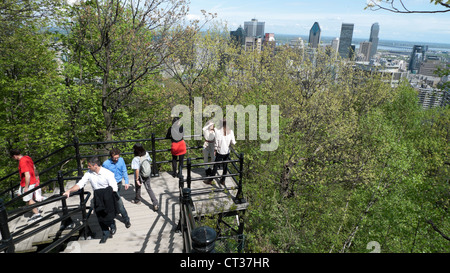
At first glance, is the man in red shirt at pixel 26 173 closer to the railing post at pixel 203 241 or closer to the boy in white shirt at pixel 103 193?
the boy in white shirt at pixel 103 193

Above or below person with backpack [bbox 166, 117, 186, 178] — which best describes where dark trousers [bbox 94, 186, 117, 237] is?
below

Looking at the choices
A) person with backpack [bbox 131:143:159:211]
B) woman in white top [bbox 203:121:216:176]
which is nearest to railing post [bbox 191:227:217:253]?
person with backpack [bbox 131:143:159:211]

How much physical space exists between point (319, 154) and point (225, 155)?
36.7 feet

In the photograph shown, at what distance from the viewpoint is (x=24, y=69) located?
47.2 ft

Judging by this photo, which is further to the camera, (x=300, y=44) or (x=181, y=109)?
(x=300, y=44)

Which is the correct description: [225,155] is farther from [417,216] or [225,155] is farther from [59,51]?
[59,51]

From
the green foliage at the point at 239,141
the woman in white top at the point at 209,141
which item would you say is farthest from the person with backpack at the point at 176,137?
the green foliage at the point at 239,141

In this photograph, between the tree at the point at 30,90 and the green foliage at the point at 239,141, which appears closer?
the green foliage at the point at 239,141

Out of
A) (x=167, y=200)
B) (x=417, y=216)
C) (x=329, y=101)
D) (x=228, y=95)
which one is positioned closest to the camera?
(x=167, y=200)

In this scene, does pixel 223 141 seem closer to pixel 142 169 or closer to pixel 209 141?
pixel 209 141

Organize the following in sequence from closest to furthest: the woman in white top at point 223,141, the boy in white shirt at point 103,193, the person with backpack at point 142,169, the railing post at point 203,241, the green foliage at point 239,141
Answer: the railing post at point 203,241
the boy in white shirt at point 103,193
the person with backpack at point 142,169
the woman in white top at point 223,141
the green foliage at point 239,141
